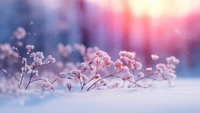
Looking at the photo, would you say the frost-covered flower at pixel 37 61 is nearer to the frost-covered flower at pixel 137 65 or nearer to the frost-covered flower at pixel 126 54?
the frost-covered flower at pixel 126 54

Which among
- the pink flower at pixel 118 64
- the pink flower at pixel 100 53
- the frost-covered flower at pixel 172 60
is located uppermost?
the frost-covered flower at pixel 172 60

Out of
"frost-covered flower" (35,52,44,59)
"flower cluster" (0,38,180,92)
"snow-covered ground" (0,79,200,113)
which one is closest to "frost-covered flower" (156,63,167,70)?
"flower cluster" (0,38,180,92)

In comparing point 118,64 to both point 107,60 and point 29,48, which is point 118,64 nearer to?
point 107,60

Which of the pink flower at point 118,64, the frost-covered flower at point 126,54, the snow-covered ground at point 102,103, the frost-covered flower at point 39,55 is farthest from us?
the frost-covered flower at point 126,54

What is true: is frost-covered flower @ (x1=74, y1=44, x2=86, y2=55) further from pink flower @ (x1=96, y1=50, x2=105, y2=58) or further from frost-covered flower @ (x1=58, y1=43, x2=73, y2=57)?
pink flower @ (x1=96, y1=50, x2=105, y2=58)

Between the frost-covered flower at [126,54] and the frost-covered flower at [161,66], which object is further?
the frost-covered flower at [161,66]

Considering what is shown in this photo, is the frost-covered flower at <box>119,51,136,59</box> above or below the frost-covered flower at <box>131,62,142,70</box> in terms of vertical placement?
above

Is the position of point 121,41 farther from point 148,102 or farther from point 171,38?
point 148,102

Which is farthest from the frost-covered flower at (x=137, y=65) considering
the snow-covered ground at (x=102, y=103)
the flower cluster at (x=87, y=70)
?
the snow-covered ground at (x=102, y=103)

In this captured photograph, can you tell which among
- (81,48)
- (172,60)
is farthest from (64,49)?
(172,60)

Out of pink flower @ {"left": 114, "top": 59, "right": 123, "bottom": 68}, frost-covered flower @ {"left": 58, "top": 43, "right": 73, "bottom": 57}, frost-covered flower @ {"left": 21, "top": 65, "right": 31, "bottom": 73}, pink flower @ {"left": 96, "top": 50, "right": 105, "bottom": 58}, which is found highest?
frost-covered flower @ {"left": 58, "top": 43, "right": 73, "bottom": 57}
